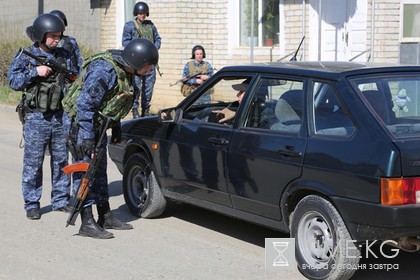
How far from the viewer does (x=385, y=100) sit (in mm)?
5582

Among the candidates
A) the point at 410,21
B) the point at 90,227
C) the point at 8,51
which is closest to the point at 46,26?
the point at 90,227

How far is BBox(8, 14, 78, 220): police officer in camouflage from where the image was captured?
735 centimetres

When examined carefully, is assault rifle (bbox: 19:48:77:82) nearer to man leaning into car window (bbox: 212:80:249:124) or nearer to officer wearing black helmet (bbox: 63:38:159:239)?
officer wearing black helmet (bbox: 63:38:159:239)

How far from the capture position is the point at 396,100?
567 cm

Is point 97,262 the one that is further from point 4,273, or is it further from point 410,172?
point 410,172

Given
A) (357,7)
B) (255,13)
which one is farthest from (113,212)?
(255,13)

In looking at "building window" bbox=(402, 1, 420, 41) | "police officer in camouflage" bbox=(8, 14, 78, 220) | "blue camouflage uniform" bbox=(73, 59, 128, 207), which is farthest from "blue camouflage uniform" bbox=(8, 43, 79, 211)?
"building window" bbox=(402, 1, 420, 41)

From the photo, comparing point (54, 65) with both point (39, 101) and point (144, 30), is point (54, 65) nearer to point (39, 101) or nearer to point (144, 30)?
point (39, 101)

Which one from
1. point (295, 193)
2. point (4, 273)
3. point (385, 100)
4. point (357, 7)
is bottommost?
point (4, 273)

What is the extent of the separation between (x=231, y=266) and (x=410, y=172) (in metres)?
1.67

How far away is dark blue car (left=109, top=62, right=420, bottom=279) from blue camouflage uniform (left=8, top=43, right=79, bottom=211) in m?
1.12

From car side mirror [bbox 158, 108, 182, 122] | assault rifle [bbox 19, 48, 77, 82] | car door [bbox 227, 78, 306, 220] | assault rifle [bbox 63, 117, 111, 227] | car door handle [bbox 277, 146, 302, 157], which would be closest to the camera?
car door handle [bbox 277, 146, 302, 157]

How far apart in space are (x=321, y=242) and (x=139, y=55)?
2193 millimetres

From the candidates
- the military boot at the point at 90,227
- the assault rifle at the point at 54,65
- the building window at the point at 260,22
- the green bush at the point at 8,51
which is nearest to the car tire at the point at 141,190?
the military boot at the point at 90,227
